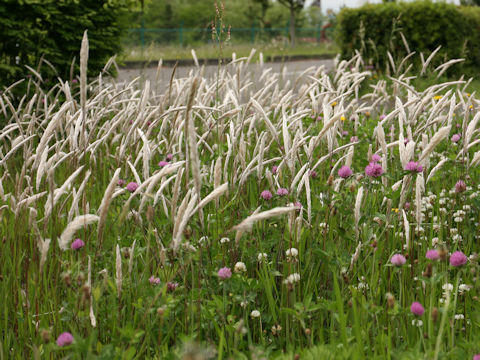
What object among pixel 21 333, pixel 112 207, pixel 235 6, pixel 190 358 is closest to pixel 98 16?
pixel 112 207

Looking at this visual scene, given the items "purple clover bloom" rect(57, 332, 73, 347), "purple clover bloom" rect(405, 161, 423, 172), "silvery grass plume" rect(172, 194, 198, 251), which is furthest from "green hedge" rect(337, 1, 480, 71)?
"purple clover bloom" rect(57, 332, 73, 347)

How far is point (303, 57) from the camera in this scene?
82.8 feet

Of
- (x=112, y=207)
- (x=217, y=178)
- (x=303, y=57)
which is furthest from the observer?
(x=303, y=57)

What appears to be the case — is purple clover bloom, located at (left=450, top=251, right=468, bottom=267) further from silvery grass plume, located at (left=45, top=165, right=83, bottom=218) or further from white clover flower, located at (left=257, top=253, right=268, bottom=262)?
silvery grass plume, located at (left=45, top=165, right=83, bottom=218)

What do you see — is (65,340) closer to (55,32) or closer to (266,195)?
(266,195)

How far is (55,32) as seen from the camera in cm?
576

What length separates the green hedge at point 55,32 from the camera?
209 inches

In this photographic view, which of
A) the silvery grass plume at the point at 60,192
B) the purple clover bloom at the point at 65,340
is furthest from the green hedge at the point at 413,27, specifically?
the purple clover bloom at the point at 65,340

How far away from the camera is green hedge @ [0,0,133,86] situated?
17.4ft

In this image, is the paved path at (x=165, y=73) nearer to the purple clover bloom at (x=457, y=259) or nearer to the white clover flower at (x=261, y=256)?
the white clover flower at (x=261, y=256)

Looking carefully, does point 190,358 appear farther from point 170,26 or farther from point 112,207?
point 170,26

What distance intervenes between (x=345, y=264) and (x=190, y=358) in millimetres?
1408

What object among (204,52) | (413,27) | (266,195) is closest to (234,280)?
(266,195)

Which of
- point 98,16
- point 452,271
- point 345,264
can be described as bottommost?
point 452,271
